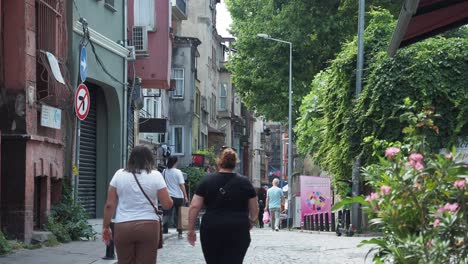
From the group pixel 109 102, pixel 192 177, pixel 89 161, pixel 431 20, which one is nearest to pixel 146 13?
pixel 109 102

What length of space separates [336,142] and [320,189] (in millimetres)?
5025

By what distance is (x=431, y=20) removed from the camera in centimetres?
845

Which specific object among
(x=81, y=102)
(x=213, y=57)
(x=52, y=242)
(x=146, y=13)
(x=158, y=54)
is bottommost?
(x=52, y=242)

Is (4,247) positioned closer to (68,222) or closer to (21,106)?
(21,106)

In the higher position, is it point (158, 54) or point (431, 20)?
point (158, 54)

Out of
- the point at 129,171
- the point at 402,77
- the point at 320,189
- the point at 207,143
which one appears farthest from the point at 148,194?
the point at 207,143

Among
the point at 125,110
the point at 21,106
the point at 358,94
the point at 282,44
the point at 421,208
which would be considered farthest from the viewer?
the point at 282,44

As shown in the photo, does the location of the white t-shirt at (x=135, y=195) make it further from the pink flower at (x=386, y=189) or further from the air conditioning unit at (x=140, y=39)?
the air conditioning unit at (x=140, y=39)

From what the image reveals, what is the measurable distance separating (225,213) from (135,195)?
887mm

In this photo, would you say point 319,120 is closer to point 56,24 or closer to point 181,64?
point 56,24

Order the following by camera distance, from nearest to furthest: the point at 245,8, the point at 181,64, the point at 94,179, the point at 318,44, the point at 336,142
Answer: the point at 94,179 < the point at 336,142 < the point at 318,44 < the point at 245,8 < the point at 181,64

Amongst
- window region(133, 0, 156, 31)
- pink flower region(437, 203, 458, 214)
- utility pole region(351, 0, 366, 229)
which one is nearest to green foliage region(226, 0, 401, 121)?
utility pole region(351, 0, 366, 229)

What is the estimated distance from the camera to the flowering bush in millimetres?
6648

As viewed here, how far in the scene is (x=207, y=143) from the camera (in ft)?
213
